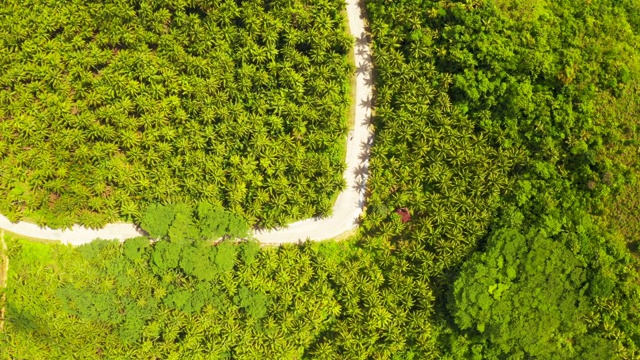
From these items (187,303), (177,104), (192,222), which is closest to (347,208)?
(192,222)

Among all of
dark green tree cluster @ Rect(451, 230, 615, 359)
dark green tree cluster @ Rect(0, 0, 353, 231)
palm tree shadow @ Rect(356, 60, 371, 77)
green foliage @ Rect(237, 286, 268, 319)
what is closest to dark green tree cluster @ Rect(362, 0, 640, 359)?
dark green tree cluster @ Rect(451, 230, 615, 359)

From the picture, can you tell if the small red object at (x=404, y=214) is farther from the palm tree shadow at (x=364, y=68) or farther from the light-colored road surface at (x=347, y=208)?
the palm tree shadow at (x=364, y=68)

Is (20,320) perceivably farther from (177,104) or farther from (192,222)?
(177,104)

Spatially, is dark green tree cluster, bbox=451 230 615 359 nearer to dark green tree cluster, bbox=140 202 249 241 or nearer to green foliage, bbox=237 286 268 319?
green foliage, bbox=237 286 268 319

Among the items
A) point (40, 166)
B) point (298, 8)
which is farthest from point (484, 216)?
point (40, 166)

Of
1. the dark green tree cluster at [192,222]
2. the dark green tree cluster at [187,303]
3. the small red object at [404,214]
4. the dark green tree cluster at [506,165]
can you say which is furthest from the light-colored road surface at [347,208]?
the small red object at [404,214]

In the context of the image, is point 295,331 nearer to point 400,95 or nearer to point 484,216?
point 484,216
